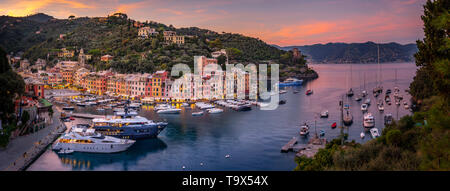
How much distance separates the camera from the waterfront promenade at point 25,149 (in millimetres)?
6207

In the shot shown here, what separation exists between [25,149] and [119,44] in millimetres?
22989

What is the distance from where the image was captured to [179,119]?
42.5 feet

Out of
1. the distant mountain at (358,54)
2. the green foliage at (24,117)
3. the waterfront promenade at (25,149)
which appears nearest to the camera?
the waterfront promenade at (25,149)

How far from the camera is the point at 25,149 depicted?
7.20m

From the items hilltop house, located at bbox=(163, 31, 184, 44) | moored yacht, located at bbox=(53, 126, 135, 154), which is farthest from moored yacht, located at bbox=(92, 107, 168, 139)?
hilltop house, located at bbox=(163, 31, 184, 44)

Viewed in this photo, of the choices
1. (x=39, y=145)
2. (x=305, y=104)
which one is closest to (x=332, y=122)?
(x=305, y=104)

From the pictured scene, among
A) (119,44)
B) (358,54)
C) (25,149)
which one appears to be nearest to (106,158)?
(25,149)

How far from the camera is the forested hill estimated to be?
23.3 meters

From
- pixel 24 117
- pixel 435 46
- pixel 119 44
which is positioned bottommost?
pixel 24 117

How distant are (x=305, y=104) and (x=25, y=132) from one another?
12043 millimetres

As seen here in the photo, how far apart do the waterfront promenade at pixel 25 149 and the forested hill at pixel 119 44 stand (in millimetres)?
10936

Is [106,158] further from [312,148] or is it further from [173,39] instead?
[173,39]

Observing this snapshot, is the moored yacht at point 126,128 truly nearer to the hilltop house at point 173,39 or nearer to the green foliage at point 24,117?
the green foliage at point 24,117

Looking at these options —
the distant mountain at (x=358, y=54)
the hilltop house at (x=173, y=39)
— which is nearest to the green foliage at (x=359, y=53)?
the distant mountain at (x=358, y=54)
